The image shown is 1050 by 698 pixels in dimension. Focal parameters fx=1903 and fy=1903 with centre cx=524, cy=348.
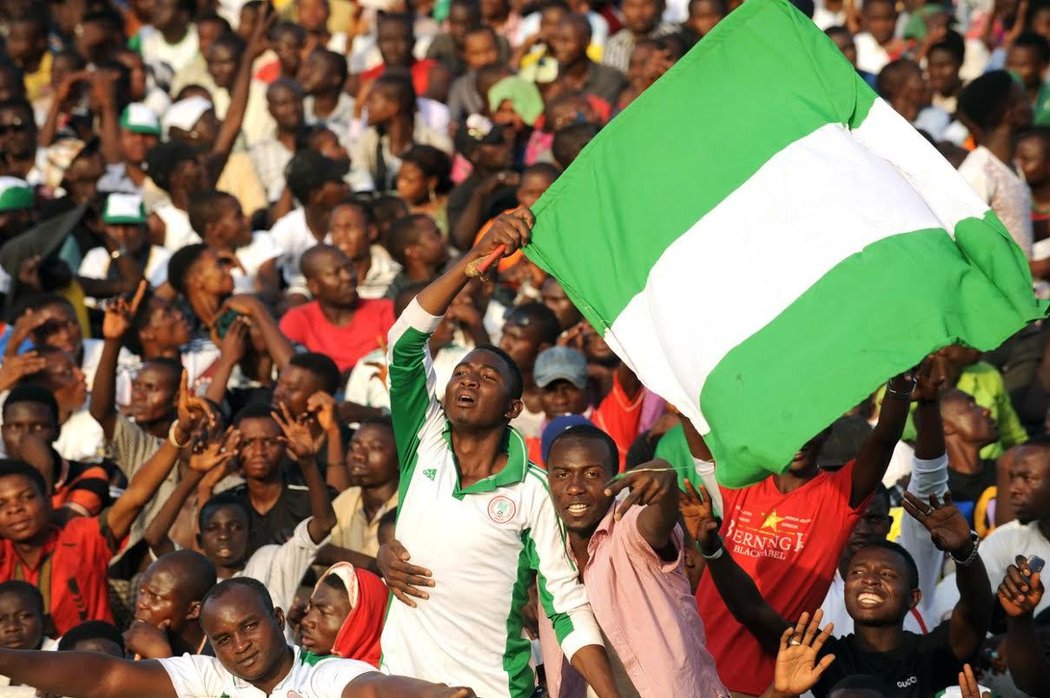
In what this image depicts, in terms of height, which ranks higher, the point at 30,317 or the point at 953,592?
the point at 30,317

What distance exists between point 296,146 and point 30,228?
2.19 meters

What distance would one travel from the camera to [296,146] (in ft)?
47.0

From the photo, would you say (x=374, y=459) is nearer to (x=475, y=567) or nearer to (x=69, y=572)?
(x=69, y=572)

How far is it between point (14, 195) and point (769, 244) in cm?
785

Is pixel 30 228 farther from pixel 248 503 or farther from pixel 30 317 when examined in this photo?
pixel 248 503

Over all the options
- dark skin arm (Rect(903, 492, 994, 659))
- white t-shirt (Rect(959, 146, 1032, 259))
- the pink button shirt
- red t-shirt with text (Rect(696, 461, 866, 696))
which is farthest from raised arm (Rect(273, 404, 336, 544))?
white t-shirt (Rect(959, 146, 1032, 259))

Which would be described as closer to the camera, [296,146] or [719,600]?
[719,600]

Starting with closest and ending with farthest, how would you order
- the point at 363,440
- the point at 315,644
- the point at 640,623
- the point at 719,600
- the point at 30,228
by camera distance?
1. the point at 640,623
2. the point at 719,600
3. the point at 315,644
4. the point at 363,440
5. the point at 30,228


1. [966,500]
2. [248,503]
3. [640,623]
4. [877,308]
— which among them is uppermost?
[877,308]

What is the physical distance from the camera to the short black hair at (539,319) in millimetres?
10375

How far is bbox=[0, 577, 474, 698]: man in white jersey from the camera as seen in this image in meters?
6.51

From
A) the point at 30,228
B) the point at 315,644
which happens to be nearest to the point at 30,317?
the point at 30,228

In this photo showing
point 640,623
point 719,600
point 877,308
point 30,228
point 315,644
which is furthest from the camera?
point 30,228

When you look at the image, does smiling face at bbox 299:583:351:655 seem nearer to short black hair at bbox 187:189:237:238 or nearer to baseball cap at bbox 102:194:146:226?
short black hair at bbox 187:189:237:238
